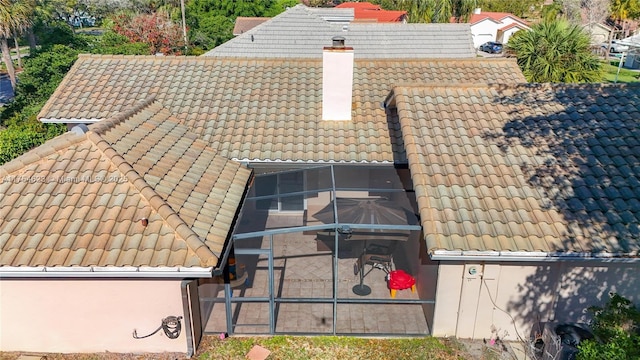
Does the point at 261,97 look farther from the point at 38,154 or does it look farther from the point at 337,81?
the point at 38,154

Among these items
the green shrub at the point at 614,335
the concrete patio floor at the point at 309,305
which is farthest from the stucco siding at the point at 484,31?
the green shrub at the point at 614,335

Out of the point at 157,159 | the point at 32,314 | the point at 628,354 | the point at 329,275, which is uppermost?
the point at 157,159

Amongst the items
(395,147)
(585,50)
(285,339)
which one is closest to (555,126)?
(395,147)

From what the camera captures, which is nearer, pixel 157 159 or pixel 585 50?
pixel 157 159

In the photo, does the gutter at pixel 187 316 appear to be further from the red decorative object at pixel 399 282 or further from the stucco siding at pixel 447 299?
the stucco siding at pixel 447 299

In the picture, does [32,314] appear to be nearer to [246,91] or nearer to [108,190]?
[108,190]

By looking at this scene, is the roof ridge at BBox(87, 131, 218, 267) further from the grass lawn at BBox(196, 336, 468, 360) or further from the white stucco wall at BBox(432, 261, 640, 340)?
the white stucco wall at BBox(432, 261, 640, 340)
